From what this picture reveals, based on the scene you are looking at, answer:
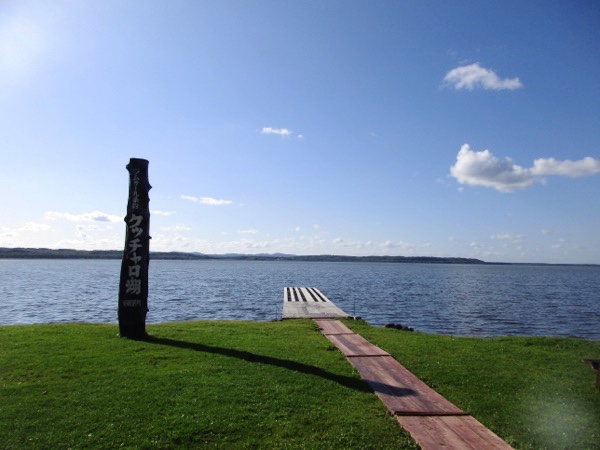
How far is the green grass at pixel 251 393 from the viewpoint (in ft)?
27.2

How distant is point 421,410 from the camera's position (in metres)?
9.62

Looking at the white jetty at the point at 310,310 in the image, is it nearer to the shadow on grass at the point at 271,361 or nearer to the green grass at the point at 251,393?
the green grass at the point at 251,393

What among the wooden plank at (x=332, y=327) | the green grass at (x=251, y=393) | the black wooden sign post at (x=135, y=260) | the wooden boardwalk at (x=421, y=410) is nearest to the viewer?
the wooden boardwalk at (x=421, y=410)

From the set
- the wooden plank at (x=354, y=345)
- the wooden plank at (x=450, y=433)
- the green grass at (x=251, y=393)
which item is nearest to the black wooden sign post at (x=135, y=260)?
the green grass at (x=251, y=393)

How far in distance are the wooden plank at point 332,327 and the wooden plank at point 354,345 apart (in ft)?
A: 3.87

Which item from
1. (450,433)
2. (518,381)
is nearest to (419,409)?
(450,433)

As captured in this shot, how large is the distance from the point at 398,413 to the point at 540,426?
2.91 m

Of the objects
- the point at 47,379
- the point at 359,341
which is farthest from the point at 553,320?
the point at 47,379

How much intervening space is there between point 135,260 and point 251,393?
952cm

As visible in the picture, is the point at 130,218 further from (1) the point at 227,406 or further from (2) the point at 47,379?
(1) the point at 227,406

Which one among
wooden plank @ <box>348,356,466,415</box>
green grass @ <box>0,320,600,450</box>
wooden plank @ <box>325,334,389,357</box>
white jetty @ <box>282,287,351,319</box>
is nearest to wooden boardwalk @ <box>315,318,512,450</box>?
wooden plank @ <box>348,356,466,415</box>

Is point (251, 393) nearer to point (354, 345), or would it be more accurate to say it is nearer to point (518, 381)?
point (354, 345)

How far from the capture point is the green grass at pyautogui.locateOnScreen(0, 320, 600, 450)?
829cm

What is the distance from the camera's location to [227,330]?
20.3 m
